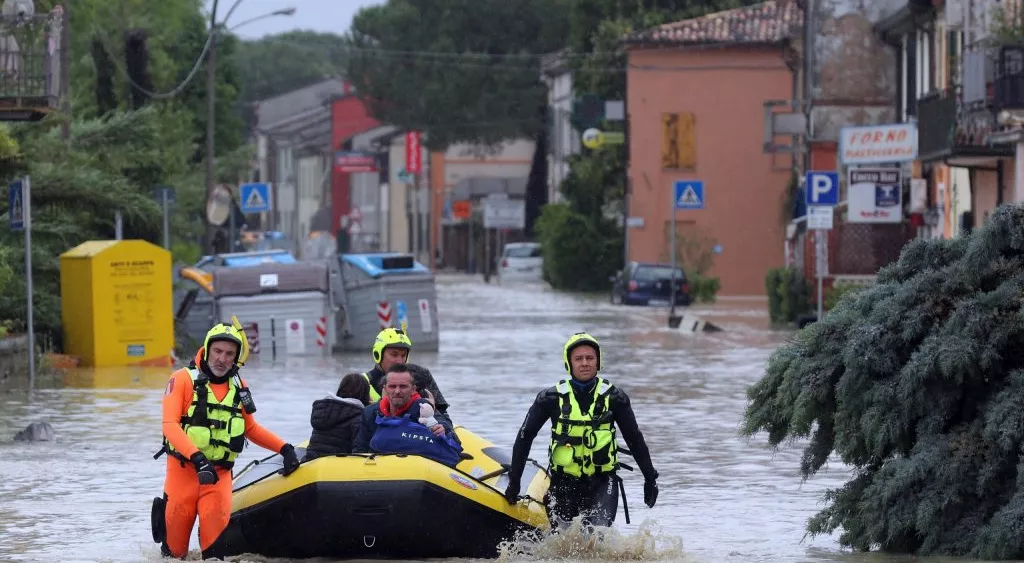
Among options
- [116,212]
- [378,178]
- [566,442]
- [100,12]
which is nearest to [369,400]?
[566,442]

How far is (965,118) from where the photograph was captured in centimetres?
3469

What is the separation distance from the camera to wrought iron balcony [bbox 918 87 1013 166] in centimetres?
3403

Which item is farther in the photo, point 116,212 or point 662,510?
point 116,212

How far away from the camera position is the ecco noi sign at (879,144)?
4178cm

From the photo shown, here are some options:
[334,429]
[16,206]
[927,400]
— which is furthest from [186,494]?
[16,206]

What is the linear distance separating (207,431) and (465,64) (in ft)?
292

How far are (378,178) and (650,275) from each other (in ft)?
230

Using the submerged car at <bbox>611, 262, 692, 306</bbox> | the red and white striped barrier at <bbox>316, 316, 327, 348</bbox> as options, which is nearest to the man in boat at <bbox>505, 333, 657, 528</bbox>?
the red and white striped barrier at <bbox>316, 316, 327, 348</bbox>

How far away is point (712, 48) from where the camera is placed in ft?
219

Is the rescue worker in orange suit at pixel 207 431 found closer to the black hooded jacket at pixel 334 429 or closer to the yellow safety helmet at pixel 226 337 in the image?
the yellow safety helmet at pixel 226 337

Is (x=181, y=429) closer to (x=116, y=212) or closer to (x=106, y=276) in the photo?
(x=106, y=276)

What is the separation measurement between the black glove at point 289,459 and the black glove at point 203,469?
0.65 meters

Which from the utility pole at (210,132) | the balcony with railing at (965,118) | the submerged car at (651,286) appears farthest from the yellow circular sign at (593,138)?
the balcony with railing at (965,118)

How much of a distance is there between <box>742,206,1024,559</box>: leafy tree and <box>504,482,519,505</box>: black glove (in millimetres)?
1716
